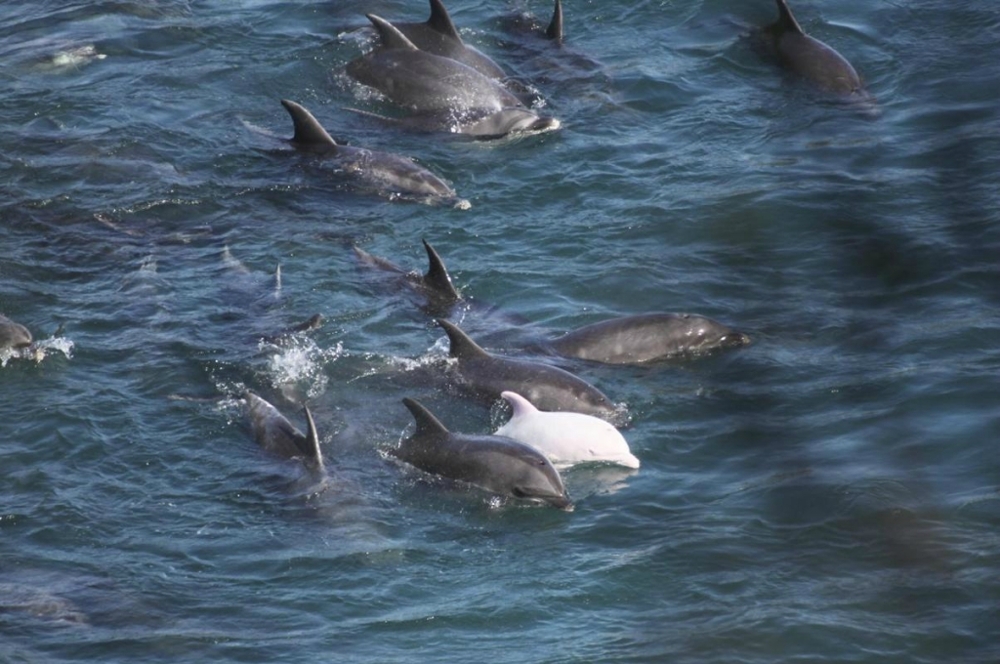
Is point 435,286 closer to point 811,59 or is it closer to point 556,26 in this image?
point 556,26

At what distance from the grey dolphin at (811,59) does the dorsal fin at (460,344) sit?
7.22 m

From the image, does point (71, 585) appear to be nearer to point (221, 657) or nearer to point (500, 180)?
point (221, 657)

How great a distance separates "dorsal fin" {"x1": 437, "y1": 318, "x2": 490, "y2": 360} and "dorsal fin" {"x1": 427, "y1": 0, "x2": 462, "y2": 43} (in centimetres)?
674

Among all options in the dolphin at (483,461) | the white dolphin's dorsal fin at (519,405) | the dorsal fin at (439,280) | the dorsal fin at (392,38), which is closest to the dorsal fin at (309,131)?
the dorsal fin at (392,38)

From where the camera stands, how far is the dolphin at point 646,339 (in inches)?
538

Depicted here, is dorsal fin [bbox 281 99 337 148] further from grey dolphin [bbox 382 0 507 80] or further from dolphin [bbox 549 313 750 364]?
dolphin [bbox 549 313 750 364]

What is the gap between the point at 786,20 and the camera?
1961 cm

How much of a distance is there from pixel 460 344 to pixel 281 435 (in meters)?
1.72

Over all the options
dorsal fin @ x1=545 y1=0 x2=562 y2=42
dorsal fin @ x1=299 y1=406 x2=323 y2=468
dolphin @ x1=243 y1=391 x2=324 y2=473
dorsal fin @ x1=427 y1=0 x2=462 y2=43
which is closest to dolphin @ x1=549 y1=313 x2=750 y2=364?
dolphin @ x1=243 y1=391 x2=324 y2=473

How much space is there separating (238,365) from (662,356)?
137 inches

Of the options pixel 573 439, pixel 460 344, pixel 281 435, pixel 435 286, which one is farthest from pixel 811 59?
pixel 281 435

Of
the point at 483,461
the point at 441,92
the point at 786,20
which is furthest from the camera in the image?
the point at 786,20

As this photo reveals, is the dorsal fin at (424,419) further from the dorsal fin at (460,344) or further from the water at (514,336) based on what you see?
the dorsal fin at (460,344)

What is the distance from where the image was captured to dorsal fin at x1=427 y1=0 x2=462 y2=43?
754 inches
